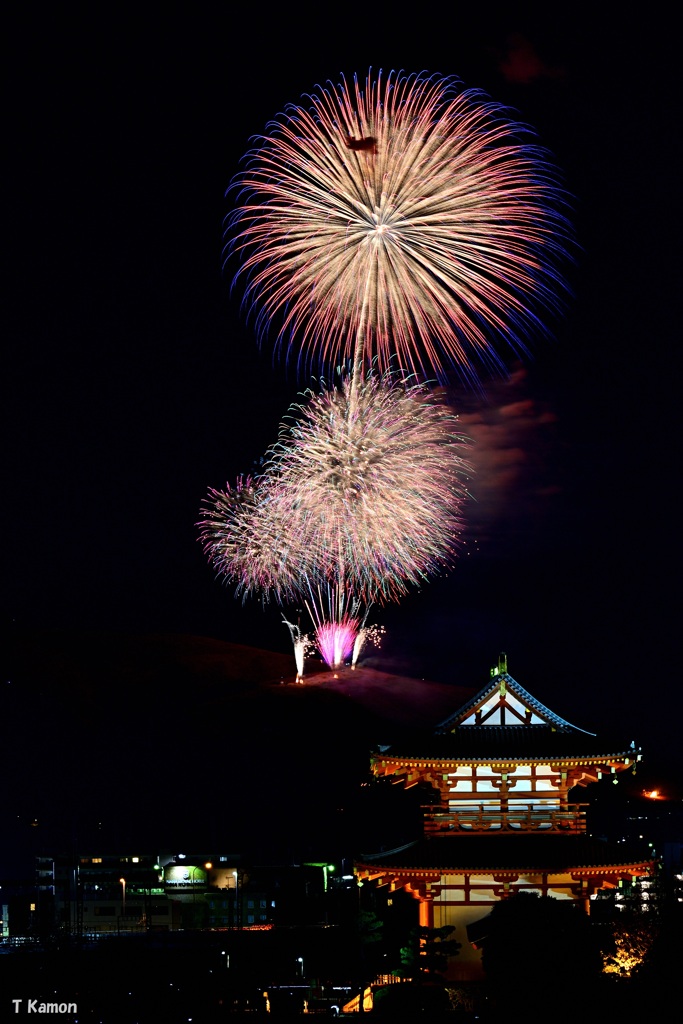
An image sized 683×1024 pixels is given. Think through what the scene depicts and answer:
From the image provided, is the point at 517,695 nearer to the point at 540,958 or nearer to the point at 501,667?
the point at 501,667

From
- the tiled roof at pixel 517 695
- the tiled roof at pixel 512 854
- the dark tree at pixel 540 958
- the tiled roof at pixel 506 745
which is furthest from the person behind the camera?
the tiled roof at pixel 517 695

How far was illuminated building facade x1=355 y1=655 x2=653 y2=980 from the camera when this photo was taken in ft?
113

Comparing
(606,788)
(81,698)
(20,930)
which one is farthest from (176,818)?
(20,930)

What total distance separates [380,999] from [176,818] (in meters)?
121

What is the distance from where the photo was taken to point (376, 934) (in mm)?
40469

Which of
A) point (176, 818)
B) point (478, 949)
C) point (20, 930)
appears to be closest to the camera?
point (478, 949)

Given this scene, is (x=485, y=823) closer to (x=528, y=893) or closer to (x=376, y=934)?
(x=528, y=893)

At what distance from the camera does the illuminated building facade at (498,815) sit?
34344mm

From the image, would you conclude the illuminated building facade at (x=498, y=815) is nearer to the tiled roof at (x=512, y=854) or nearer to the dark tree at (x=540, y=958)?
the tiled roof at (x=512, y=854)

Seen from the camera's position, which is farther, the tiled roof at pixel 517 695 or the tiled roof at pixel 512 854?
the tiled roof at pixel 517 695

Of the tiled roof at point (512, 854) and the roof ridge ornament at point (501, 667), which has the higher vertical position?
the roof ridge ornament at point (501, 667)

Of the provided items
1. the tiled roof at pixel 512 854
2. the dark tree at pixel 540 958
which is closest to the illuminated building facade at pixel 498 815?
the tiled roof at pixel 512 854

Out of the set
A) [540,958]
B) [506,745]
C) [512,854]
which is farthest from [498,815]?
[540,958]

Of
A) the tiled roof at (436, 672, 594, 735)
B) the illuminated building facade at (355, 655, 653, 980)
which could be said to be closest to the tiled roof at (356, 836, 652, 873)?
the illuminated building facade at (355, 655, 653, 980)
